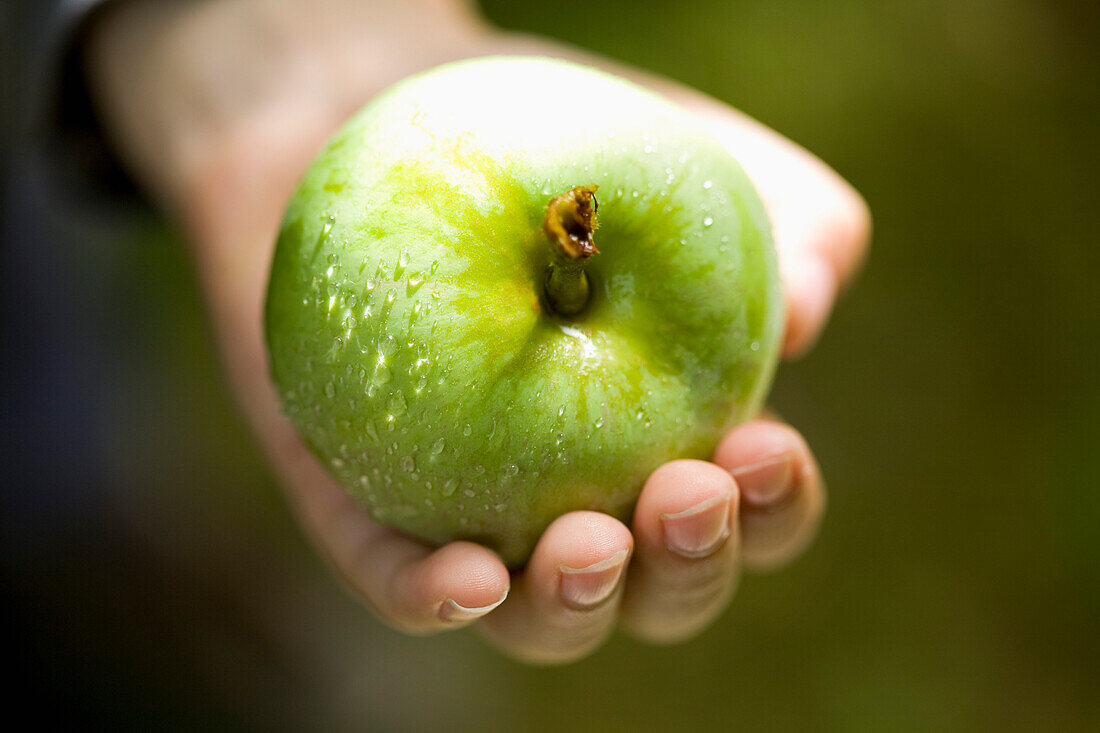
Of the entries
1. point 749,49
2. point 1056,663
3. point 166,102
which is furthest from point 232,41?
point 1056,663

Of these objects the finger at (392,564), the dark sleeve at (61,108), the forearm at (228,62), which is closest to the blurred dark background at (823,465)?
the dark sleeve at (61,108)

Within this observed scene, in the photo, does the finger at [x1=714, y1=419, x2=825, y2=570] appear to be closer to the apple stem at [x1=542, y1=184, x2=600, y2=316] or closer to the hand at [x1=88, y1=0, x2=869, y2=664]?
the hand at [x1=88, y1=0, x2=869, y2=664]

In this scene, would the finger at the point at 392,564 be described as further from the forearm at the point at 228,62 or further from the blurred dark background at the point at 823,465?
the blurred dark background at the point at 823,465

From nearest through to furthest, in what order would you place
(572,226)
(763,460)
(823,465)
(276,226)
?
(572,226) → (763,460) → (276,226) → (823,465)

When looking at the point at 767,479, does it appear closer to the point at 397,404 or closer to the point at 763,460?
the point at 763,460

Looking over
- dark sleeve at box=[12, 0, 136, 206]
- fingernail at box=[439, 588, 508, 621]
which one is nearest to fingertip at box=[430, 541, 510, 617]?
fingernail at box=[439, 588, 508, 621]

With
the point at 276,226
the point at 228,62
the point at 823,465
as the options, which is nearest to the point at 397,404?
the point at 276,226
